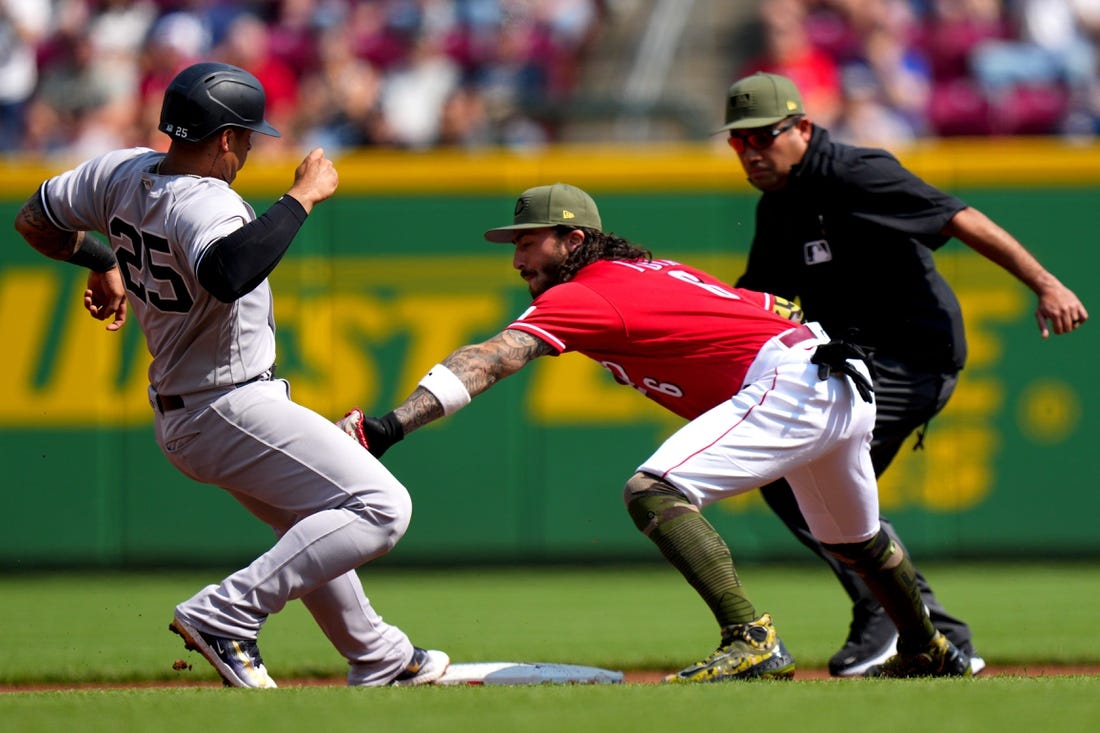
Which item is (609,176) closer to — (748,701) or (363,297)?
(363,297)

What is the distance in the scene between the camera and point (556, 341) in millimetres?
4754

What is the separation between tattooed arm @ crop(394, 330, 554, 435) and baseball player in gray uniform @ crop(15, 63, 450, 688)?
0.29m

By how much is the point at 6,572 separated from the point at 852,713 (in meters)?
6.75

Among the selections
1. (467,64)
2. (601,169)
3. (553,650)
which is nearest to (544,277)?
(553,650)

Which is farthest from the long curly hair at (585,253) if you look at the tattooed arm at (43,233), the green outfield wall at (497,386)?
the green outfield wall at (497,386)

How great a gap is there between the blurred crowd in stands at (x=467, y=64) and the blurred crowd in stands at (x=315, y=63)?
0.02 m

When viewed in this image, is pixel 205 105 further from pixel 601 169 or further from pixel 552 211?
pixel 601 169

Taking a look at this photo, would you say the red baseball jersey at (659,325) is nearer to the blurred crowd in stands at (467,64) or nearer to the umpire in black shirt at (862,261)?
the umpire in black shirt at (862,261)

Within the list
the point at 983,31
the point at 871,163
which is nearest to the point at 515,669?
the point at 871,163

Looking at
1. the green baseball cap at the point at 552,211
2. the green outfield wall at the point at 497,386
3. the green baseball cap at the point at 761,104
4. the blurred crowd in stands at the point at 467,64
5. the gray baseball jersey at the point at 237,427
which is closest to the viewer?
the gray baseball jersey at the point at 237,427

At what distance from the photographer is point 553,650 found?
6.16 metres

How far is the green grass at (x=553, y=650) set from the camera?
3.92 metres

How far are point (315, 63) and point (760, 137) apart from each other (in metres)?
7.53

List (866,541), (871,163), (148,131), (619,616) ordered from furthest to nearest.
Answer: (148,131)
(619,616)
(871,163)
(866,541)
